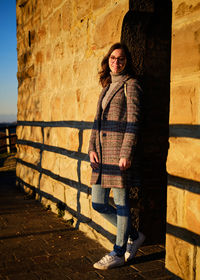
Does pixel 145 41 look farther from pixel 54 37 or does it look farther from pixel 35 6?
pixel 35 6

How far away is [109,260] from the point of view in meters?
2.37

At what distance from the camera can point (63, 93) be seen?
373 cm

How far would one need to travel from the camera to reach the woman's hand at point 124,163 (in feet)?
7.04

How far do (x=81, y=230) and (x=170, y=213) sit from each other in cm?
146

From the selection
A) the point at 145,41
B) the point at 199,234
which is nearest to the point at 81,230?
the point at 199,234

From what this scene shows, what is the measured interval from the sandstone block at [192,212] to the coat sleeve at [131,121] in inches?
19.7

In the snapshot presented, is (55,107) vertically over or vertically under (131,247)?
over

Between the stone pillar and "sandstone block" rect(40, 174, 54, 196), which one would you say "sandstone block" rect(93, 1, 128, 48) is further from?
"sandstone block" rect(40, 174, 54, 196)

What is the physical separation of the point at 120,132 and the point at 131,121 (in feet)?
0.45

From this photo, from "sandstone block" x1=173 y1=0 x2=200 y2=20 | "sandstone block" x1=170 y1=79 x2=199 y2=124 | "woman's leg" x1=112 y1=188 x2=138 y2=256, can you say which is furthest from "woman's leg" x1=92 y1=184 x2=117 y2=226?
"sandstone block" x1=173 y1=0 x2=200 y2=20

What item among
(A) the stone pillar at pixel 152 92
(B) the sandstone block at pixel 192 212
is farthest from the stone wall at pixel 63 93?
(B) the sandstone block at pixel 192 212

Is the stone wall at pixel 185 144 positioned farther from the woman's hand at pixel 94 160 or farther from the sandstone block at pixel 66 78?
the sandstone block at pixel 66 78

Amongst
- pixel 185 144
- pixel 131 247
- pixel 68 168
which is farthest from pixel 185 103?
pixel 68 168

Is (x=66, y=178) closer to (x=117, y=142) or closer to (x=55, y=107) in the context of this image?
(x=55, y=107)
